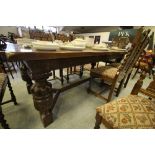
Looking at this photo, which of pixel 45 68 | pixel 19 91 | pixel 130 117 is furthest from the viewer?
pixel 19 91

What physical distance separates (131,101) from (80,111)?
789 mm

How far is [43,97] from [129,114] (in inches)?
28.8

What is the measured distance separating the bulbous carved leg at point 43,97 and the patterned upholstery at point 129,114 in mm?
531

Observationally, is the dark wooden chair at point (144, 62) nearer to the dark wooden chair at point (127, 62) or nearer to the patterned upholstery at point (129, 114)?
the dark wooden chair at point (127, 62)

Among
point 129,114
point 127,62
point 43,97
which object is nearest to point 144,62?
point 127,62

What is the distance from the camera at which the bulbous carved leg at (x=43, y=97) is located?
3.19 feet

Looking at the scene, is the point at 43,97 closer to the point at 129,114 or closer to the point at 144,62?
the point at 129,114

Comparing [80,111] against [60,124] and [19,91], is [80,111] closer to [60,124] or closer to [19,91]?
[60,124]

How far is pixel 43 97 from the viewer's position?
102 cm

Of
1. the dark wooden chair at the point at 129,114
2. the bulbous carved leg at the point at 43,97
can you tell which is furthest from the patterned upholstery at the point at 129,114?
the bulbous carved leg at the point at 43,97
